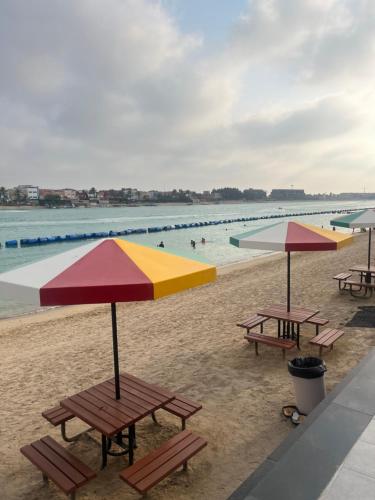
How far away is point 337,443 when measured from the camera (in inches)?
132

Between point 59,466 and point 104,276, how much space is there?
6.47 ft

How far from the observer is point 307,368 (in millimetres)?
4508

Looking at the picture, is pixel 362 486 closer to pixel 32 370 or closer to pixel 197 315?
pixel 32 370

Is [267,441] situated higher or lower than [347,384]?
lower

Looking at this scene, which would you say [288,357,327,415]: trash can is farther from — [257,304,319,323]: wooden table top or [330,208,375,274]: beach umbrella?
[330,208,375,274]: beach umbrella

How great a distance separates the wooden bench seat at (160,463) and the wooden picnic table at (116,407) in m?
0.37

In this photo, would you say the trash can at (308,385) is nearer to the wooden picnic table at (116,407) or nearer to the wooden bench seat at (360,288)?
the wooden picnic table at (116,407)

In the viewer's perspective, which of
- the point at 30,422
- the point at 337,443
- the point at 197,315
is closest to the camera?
the point at 337,443

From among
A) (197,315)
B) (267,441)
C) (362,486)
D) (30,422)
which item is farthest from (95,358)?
(362,486)

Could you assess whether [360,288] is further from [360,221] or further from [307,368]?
[307,368]

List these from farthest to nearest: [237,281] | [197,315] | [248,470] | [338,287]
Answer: [237,281]
[338,287]
[197,315]
[248,470]

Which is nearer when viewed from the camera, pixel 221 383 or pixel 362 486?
pixel 362 486

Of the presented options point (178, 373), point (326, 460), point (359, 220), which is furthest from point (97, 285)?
point (359, 220)

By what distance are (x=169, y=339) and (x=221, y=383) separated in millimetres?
2804
